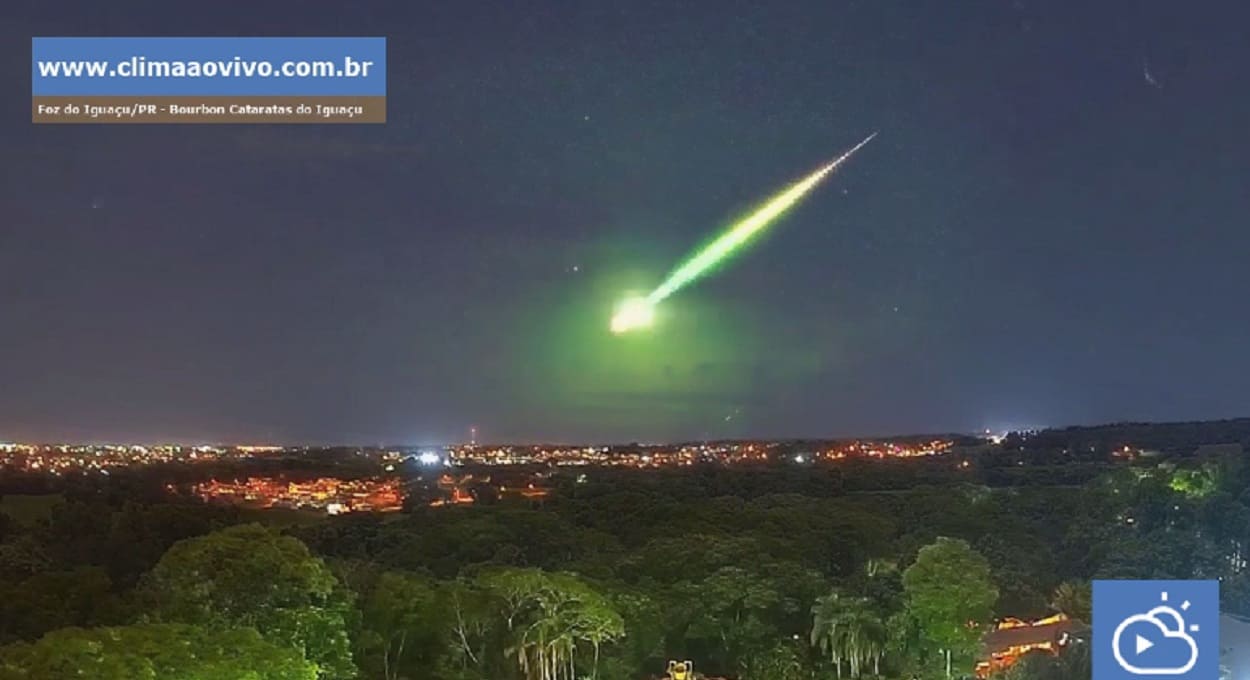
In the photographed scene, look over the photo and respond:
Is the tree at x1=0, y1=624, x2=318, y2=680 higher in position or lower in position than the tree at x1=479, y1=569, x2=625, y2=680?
higher

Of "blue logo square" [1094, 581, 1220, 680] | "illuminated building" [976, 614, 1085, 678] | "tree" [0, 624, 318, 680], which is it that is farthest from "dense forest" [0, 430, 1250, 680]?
"blue logo square" [1094, 581, 1220, 680]

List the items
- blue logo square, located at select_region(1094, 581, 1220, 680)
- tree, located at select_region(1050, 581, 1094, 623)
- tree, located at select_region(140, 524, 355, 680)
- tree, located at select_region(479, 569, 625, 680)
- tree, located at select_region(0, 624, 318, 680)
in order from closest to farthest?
1. blue logo square, located at select_region(1094, 581, 1220, 680)
2. tree, located at select_region(0, 624, 318, 680)
3. tree, located at select_region(140, 524, 355, 680)
4. tree, located at select_region(479, 569, 625, 680)
5. tree, located at select_region(1050, 581, 1094, 623)

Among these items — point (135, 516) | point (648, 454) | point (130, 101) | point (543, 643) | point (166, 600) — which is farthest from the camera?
point (648, 454)

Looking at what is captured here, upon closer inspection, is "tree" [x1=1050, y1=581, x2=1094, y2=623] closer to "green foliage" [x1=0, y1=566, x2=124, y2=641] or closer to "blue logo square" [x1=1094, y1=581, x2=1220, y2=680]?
"blue logo square" [x1=1094, y1=581, x2=1220, y2=680]

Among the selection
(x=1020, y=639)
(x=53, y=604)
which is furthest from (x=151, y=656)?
(x=1020, y=639)

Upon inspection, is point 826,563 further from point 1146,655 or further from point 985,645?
point 1146,655

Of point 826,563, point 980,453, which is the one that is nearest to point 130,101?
point 826,563

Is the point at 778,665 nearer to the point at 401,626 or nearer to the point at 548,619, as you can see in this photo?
the point at 548,619
